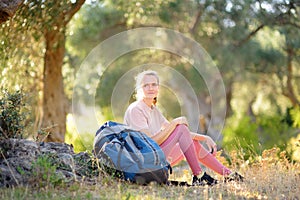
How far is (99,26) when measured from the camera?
52.7ft

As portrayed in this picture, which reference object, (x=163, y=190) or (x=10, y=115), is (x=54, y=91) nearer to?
(x=10, y=115)

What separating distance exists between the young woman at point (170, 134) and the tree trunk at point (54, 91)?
11.9 ft

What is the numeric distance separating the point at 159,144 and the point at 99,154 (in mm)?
669

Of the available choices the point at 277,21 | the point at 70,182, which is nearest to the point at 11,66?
the point at 70,182

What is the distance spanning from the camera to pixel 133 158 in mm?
5441

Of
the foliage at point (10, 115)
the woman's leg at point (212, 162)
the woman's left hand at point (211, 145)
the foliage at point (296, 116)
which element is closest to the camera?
the foliage at point (10, 115)

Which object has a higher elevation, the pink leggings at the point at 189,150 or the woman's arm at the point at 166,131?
the woman's arm at the point at 166,131

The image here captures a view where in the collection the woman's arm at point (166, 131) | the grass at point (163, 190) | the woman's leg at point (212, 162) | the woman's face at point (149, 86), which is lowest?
the grass at point (163, 190)

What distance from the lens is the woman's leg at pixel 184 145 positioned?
222 inches

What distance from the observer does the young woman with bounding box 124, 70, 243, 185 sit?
5645 mm

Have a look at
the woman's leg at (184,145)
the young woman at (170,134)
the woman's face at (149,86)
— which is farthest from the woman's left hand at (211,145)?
the woman's face at (149,86)

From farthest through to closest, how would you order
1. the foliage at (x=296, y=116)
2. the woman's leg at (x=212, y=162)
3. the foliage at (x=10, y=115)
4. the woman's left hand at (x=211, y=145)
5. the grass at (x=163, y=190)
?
the foliage at (x=296, y=116), the woman's left hand at (x=211, y=145), the woman's leg at (x=212, y=162), the foliage at (x=10, y=115), the grass at (x=163, y=190)

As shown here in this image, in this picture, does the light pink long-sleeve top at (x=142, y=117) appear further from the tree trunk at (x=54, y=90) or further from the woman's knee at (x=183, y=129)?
the tree trunk at (x=54, y=90)

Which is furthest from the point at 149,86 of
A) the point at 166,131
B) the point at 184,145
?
the point at 184,145
